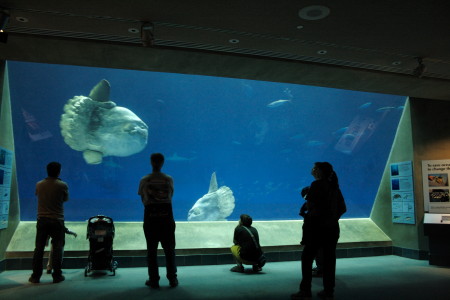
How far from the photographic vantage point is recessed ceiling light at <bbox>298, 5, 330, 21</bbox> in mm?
3312

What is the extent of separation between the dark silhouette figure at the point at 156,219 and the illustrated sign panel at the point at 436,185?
18.6 ft

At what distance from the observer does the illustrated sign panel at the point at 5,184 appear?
4.97 meters

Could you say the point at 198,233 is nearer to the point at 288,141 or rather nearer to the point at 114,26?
the point at 114,26

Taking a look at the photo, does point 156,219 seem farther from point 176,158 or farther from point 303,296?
point 176,158

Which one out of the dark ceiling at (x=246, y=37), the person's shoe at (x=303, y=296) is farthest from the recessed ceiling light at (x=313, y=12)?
the person's shoe at (x=303, y=296)

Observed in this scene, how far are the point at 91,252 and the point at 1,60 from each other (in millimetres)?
3395

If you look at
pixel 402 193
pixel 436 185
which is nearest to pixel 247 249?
pixel 402 193

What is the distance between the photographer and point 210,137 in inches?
860

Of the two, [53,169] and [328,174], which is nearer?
[328,174]

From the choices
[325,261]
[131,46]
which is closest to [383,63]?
[325,261]

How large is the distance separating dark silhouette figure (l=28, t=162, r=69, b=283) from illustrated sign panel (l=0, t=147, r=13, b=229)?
1.34 meters

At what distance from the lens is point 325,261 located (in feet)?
11.0

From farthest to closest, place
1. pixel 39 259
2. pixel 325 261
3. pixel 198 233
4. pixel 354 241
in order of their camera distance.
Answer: pixel 354 241 → pixel 198 233 → pixel 39 259 → pixel 325 261

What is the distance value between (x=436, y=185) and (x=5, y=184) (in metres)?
8.26
